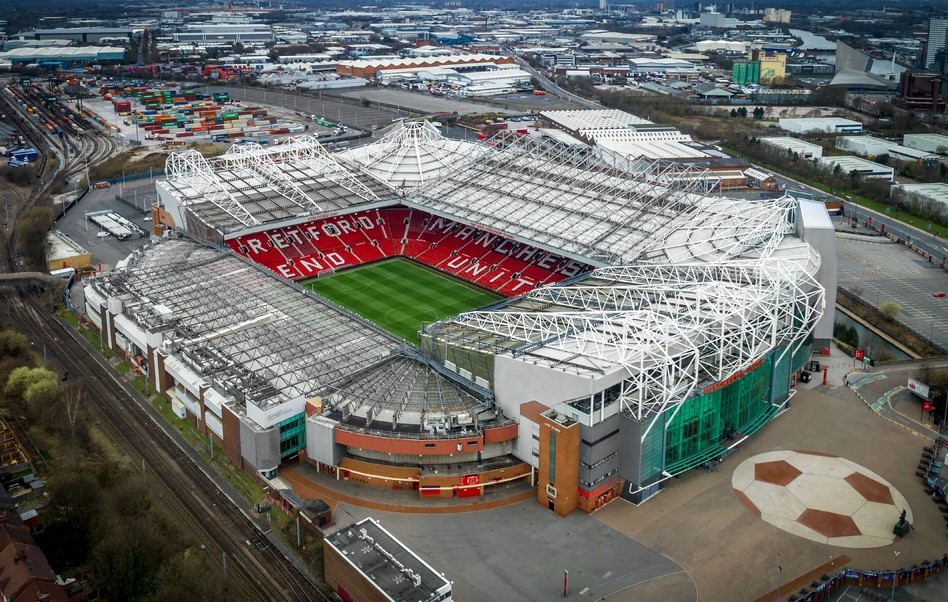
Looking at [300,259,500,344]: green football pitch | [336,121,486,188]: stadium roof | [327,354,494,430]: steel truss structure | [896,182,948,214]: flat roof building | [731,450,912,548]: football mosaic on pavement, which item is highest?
[336,121,486,188]: stadium roof

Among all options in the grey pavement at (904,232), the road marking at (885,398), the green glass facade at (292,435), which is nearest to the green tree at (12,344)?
the green glass facade at (292,435)

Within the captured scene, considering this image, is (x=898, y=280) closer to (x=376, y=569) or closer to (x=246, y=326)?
(x=246, y=326)

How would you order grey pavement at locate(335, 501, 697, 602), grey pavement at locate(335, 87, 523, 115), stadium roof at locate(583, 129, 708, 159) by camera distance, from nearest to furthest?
1. grey pavement at locate(335, 501, 697, 602)
2. stadium roof at locate(583, 129, 708, 159)
3. grey pavement at locate(335, 87, 523, 115)

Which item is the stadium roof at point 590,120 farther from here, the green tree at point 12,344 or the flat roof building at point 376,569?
the flat roof building at point 376,569

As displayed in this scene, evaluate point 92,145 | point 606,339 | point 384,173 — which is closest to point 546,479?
point 606,339

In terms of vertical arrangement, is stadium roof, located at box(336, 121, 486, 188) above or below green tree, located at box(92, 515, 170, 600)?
above

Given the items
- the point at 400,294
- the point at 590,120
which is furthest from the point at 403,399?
the point at 590,120

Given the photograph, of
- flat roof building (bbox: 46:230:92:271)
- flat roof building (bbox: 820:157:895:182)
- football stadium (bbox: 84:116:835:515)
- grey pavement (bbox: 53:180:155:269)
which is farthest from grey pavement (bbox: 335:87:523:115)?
flat roof building (bbox: 46:230:92:271)

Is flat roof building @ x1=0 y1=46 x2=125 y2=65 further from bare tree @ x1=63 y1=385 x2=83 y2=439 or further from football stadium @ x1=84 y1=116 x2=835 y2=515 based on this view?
bare tree @ x1=63 y1=385 x2=83 y2=439
